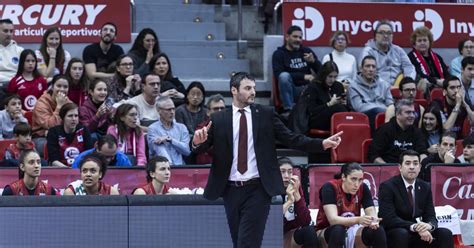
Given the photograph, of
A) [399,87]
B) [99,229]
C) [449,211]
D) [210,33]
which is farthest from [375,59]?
[99,229]

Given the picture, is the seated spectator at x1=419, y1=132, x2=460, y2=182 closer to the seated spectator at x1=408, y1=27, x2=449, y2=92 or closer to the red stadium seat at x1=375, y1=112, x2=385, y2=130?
the red stadium seat at x1=375, y1=112, x2=385, y2=130

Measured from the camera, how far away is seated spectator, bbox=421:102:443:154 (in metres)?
15.1

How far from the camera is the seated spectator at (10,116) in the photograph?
1443 cm

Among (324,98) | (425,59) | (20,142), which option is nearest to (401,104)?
(324,98)

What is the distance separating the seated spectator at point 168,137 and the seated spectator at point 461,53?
4.94m

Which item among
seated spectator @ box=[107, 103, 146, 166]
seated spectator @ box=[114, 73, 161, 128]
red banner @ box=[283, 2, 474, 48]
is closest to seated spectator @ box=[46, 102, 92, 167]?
seated spectator @ box=[107, 103, 146, 166]

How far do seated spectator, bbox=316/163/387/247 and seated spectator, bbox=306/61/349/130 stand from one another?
3523 millimetres

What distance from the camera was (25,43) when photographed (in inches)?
674

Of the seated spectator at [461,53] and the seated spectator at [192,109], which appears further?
the seated spectator at [461,53]

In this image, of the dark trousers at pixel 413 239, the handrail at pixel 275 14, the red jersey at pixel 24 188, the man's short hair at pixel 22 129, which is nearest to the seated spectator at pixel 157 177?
the red jersey at pixel 24 188

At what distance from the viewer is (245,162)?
31.2 feet

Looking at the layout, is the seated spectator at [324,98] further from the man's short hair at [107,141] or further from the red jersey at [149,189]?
the red jersey at [149,189]

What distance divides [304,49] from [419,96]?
5.85 ft

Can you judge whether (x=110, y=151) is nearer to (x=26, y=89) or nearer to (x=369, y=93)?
(x=26, y=89)
